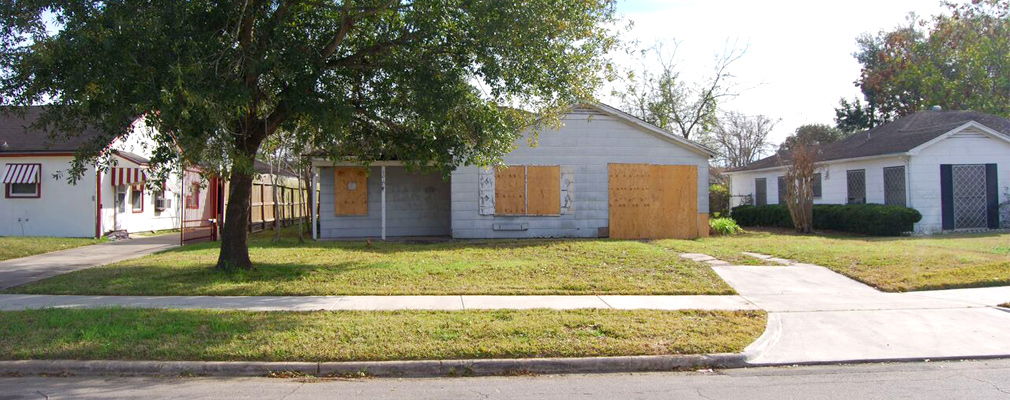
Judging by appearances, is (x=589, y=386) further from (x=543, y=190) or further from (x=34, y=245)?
(x=34, y=245)

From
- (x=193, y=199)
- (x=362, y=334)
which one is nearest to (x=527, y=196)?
(x=362, y=334)

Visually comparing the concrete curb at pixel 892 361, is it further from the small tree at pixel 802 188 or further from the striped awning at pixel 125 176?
the striped awning at pixel 125 176

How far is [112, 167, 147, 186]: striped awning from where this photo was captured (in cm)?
2042

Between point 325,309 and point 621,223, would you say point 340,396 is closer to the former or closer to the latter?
point 325,309

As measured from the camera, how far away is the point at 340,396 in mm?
5848

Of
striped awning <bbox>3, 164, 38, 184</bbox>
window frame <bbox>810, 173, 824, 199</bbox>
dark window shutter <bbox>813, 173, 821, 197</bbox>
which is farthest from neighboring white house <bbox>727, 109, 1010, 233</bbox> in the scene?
striped awning <bbox>3, 164, 38, 184</bbox>

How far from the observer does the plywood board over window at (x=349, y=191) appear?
61.4 feet

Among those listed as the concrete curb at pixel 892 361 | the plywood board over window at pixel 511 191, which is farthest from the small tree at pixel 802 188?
the concrete curb at pixel 892 361

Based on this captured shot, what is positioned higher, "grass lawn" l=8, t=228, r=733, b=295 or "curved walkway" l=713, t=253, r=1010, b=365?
"grass lawn" l=8, t=228, r=733, b=295

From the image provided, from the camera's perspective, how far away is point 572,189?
1861 cm

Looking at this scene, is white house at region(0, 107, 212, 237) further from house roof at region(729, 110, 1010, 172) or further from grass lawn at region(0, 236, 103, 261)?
house roof at region(729, 110, 1010, 172)

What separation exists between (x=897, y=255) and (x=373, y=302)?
11.1 m

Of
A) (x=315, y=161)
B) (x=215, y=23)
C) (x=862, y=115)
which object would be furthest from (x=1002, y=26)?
(x=215, y=23)

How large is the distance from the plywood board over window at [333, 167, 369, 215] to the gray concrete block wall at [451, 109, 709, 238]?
2.75 m
